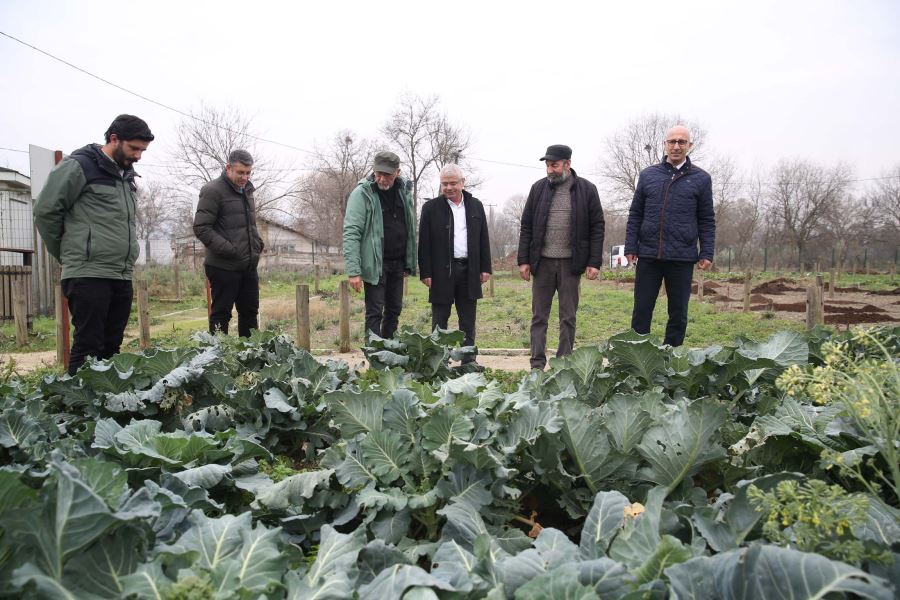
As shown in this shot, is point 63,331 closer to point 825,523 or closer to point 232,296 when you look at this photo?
point 232,296

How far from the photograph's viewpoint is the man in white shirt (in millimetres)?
5906

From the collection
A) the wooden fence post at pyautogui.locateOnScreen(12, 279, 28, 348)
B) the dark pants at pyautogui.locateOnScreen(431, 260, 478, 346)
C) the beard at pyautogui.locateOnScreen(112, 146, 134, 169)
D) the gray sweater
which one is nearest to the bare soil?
the gray sweater

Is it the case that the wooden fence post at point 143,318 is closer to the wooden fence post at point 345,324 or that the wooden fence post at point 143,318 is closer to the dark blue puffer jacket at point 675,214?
the wooden fence post at point 345,324

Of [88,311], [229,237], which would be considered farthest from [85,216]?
[229,237]

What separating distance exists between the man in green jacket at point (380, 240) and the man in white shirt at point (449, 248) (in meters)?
0.22

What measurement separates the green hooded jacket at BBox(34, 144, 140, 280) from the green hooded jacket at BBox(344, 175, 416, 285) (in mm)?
1890

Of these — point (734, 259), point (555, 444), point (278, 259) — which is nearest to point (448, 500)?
point (555, 444)

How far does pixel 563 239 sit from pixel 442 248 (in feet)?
3.90

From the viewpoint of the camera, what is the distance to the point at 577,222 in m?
5.75

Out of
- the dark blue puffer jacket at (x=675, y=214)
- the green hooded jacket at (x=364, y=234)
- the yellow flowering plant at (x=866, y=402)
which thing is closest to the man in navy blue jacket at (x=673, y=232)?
the dark blue puffer jacket at (x=675, y=214)

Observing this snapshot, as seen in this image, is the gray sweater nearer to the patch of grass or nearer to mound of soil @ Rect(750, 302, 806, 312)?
the patch of grass

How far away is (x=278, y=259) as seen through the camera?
45188 millimetres

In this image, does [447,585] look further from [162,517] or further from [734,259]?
[734,259]

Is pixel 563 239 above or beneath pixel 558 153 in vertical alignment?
beneath
